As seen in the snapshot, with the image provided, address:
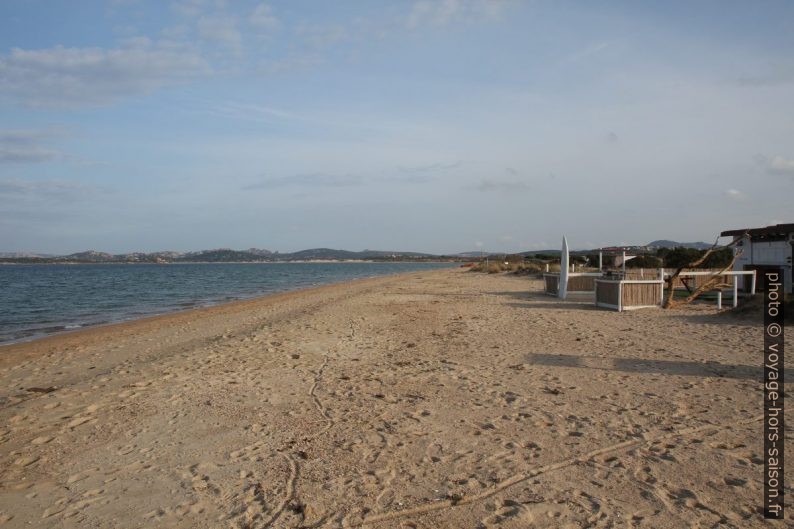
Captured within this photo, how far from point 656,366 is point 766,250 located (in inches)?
443

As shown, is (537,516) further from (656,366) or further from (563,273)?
(563,273)

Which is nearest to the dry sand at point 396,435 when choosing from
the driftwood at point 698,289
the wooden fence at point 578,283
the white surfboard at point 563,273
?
the driftwood at point 698,289

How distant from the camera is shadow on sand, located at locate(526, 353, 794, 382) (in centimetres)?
656

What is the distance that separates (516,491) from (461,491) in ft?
1.23

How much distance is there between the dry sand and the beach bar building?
22.9 feet

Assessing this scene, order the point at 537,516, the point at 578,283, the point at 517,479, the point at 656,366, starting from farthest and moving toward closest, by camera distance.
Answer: the point at 578,283, the point at 656,366, the point at 517,479, the point at 537,516

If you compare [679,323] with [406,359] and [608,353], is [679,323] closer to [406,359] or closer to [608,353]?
[608,353]

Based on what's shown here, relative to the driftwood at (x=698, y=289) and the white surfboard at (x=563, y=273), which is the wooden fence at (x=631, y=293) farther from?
the white surfboard at (x=563, y=273)

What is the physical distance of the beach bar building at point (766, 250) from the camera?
47.4 feet

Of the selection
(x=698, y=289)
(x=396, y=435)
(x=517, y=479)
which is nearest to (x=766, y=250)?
(x=698, y=289)

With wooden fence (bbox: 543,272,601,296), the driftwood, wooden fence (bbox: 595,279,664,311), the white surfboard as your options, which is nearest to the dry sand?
wooden fence (bbox: 595,279,664,311)

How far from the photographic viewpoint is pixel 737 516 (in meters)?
3.14

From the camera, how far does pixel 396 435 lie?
474 cm

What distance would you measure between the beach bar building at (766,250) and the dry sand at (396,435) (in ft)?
22.9
